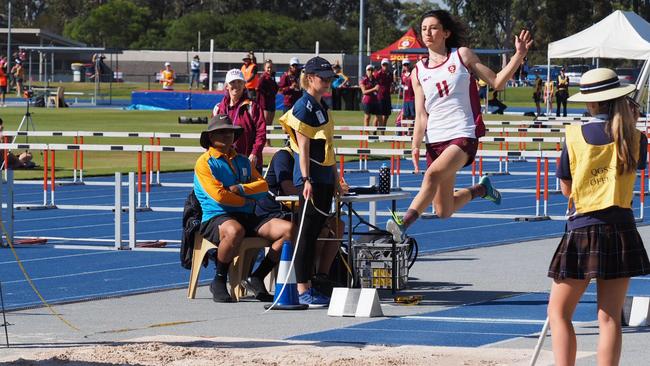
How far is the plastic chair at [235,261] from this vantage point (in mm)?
10969

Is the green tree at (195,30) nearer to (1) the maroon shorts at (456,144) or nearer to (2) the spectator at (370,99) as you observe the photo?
(2) the spectator at (370,99)

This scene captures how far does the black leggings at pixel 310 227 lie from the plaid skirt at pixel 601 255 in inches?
153

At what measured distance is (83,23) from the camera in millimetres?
107938

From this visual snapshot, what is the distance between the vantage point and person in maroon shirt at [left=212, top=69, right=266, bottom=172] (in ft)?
41.3

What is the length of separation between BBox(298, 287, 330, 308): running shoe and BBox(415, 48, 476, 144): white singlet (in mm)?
1468

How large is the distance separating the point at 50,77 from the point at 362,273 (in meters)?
69.2

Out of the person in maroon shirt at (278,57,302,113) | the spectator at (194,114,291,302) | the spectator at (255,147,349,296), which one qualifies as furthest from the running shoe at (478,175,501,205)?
the person in maroon shirt at (278,57,302,113)

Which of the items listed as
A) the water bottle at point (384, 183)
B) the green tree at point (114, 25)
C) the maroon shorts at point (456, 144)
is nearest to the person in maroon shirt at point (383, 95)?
the water bottle at point (384, 183)

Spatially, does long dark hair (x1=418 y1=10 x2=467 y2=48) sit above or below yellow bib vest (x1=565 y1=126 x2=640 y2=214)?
above

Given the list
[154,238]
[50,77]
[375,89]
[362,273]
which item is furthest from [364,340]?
[50,77]

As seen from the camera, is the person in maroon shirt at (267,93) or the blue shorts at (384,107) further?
the blue shorts at (384,107)

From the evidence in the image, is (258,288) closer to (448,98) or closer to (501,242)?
(448,98)

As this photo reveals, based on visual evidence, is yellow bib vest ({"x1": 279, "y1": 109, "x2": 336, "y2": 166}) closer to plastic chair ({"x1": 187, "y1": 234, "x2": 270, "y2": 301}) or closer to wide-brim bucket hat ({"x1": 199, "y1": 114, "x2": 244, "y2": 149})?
wide-brim bucket hat ({"x1": 199, "y1": 114, "x2": 244, "y2": 149})

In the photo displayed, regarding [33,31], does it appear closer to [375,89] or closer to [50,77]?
[50,77]
